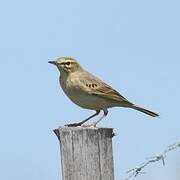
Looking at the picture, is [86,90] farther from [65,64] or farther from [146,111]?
[146,111]

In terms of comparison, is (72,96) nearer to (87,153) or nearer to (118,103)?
(118,103)

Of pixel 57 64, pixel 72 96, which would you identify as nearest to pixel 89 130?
pixel 72 96

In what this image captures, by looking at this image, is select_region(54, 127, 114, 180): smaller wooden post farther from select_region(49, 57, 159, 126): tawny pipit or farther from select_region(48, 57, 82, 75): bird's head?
select_region(48, 57, 82, 75): bird's head

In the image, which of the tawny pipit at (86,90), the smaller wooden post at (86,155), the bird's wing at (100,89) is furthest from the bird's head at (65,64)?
the smaller wooden post at (86,155)

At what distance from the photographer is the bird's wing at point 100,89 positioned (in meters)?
10.3

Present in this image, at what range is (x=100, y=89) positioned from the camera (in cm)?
1046

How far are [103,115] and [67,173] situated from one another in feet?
14.8

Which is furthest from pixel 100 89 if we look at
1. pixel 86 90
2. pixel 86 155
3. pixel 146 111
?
pixel 86 155

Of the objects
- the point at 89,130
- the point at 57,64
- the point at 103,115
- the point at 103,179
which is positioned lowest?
the point at 103,179

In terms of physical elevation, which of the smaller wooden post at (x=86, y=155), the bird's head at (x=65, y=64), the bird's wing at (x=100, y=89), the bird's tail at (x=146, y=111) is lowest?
the smaller wooden post at (x=86, y=155)

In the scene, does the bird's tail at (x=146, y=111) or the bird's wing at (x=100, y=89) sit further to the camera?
the bird's tail at (x=146, y=111)

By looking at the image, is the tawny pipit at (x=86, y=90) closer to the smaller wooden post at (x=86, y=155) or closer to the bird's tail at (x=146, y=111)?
the bird's tail at (x=146, y=111)

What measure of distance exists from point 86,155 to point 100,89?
16.4 feet

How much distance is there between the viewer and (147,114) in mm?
10711
